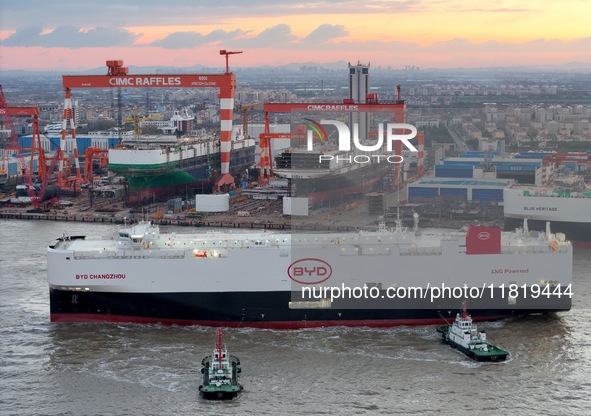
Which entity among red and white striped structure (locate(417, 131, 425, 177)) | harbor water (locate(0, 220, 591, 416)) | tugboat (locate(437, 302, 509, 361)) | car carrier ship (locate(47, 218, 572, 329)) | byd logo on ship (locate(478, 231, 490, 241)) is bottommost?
harbor water (locate(0, 220, 591, 416))

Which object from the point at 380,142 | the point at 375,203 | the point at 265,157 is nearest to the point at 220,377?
the point at 375,203

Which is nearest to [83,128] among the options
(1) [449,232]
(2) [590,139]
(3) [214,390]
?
(2) [590,139]

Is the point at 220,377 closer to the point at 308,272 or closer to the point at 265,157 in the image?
the point at 308,272

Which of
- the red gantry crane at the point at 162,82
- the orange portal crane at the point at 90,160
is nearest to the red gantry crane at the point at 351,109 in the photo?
the red gantry crane at the point at 162,82

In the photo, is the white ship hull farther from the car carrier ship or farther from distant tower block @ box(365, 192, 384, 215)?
the car carrier ship

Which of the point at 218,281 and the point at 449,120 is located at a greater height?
the point at 449,120

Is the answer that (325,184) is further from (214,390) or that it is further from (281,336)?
(214,390)

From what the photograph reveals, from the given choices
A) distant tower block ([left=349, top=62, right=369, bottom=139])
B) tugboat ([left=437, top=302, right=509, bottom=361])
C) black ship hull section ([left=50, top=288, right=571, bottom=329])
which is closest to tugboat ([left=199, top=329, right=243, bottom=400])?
black ship hull section ([left=50, top=288, right=571, bottom=329])
